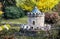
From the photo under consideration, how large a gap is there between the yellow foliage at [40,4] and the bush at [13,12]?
3.60 ft

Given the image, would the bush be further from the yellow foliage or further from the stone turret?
the stone turret

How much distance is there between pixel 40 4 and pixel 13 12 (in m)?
4.18

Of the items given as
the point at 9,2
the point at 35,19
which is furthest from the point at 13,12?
the point at 35,19

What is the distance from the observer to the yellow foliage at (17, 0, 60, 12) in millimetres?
47781

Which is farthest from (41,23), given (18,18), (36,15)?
(18,18)

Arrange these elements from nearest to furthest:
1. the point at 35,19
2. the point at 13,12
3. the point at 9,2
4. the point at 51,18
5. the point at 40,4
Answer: the point at 35,19, the point at 51,18, the point at 40,4, the point at 13,12, the point at 9,2

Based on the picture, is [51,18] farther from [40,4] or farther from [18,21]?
[18,21]

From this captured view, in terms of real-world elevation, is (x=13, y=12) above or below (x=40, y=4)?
below

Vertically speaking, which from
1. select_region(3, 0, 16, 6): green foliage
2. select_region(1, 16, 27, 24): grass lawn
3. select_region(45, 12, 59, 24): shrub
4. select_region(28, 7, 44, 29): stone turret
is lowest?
select_region(1, 16, 27, 24): grass lawn

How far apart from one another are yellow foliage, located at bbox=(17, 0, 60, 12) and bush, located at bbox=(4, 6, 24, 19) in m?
1.10

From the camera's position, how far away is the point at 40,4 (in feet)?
157

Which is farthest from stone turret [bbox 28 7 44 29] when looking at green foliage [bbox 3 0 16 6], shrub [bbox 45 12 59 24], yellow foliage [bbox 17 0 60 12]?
green foliage [bbox 3 0 16 6]

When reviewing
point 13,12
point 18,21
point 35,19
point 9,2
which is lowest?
point 18,21

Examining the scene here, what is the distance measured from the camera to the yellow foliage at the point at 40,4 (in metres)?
47.8
